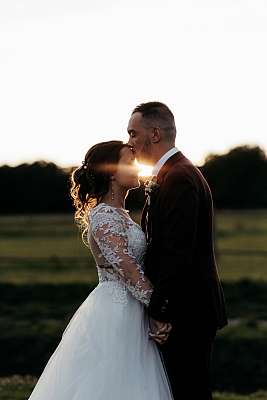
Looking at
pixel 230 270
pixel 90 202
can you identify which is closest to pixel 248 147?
pixel 230 270

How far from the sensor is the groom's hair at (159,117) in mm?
5254

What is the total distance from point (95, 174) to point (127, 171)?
0.62ft

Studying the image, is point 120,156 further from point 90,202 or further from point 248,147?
point 248,147

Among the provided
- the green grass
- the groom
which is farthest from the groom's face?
the green grass

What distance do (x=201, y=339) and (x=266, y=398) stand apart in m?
4.11

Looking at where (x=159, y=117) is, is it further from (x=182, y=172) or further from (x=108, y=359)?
(x=108, y=359)

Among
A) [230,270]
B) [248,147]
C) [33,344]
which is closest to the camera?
[33,344]

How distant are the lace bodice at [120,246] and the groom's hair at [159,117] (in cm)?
54

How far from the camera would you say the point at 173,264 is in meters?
5.00

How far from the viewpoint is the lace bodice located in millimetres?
5270

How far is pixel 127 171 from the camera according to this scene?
545 cm

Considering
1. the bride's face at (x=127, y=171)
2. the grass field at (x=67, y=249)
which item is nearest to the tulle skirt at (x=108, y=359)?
the bride's face at (x=127, y=171)

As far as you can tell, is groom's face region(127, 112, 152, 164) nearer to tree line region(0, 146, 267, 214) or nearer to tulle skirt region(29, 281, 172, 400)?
tulle skirt region(29, 281, 172, 400)

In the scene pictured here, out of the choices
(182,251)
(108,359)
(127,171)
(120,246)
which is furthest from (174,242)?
(108,359)
